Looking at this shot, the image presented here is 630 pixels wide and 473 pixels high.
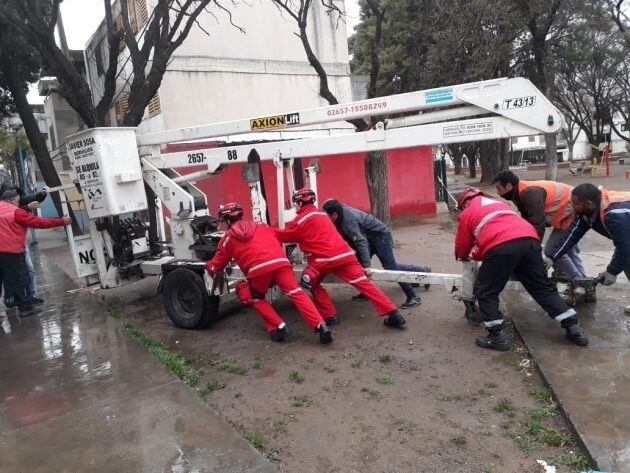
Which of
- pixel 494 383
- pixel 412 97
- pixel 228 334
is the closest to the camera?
pixel 494 383

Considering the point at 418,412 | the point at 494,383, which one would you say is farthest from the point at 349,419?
the point at 494,383

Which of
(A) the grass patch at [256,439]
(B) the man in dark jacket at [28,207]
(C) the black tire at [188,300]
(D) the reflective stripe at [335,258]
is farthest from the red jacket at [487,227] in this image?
(B) the man in dark jacket at [28,207]

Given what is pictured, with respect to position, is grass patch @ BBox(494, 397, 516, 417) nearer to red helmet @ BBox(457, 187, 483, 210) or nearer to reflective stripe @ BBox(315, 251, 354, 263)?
red helmet @ BBox(457, 187, 483, 210)

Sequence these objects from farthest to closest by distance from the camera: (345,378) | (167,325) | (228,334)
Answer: (167,325), (228,334), (345,378)

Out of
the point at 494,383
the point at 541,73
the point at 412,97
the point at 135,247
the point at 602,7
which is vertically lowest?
the point at 494,383

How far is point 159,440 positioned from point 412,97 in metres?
3.61

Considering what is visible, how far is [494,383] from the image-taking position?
4.20m

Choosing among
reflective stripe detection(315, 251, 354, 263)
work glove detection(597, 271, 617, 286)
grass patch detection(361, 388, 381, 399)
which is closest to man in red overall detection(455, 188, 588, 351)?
work glove detection(597, 271, 617, 286)

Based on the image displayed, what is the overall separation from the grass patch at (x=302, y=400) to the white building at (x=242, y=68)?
34.7 ft

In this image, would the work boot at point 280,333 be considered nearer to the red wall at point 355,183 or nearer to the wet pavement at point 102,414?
the wet pavement at point 102,414

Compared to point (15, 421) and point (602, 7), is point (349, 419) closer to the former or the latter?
point (15, 421)

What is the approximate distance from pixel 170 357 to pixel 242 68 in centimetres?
1117

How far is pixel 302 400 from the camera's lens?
163 inches

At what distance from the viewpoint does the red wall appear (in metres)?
12.3
